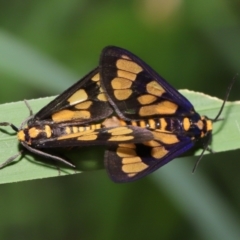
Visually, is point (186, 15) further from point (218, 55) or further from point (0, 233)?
point (0, 233)

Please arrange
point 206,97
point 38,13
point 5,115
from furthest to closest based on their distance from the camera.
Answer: point 38,13 → point 206,97 → point 5,115

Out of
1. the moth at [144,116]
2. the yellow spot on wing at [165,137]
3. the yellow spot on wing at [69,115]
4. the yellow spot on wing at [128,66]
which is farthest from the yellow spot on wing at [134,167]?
the yellow spot on wing at [128,66]

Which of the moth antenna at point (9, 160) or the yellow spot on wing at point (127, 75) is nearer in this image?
the moth antenna at point (9, 160)

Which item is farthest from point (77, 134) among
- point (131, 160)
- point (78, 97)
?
point (131, 160)

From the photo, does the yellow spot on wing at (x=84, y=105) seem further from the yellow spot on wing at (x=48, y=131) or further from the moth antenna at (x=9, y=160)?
the moth antenna at (x=9, y=160)

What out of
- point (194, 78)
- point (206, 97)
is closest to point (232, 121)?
point (206, 97)

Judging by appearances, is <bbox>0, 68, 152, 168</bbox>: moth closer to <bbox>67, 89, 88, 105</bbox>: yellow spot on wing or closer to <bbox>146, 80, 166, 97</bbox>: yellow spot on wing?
<bbox>67, 89, 88, 105</bbox>: yellow spot on wing
